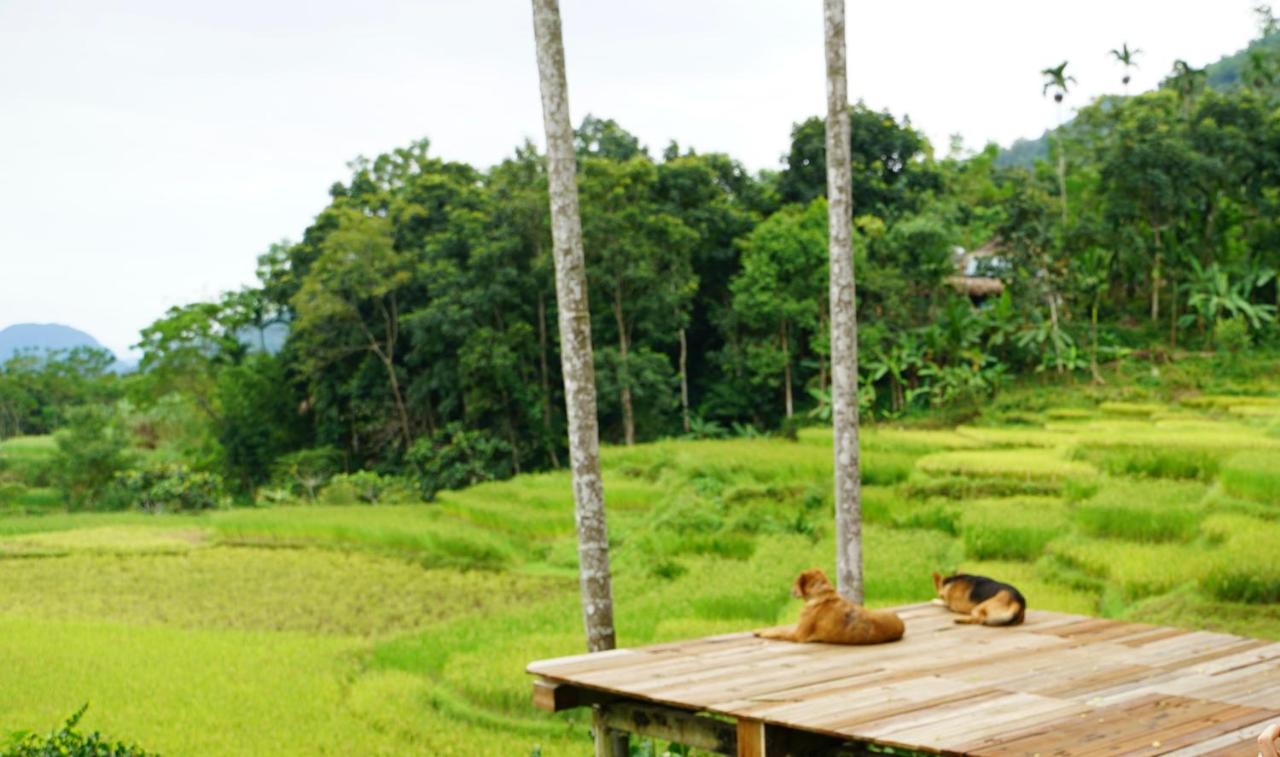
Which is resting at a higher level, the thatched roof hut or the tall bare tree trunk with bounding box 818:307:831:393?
the thatched roof hut

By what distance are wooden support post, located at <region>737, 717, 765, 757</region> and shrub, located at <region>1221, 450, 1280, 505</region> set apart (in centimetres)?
918

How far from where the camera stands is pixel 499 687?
309 inches

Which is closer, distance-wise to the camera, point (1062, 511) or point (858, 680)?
point (858, 680)

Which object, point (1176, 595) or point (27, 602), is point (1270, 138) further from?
point (27, 602)

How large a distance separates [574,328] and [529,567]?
26.5 feet

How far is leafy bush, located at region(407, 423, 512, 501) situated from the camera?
2155 centimetres

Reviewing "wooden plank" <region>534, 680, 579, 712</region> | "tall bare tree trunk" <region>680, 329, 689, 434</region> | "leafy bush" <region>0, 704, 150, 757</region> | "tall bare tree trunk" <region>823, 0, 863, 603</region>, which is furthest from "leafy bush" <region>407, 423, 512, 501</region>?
"wooden plank" <region>534, 680, 579, 712</region>

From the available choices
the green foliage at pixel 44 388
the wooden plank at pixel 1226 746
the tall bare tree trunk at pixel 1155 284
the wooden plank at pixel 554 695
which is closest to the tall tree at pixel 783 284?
the tall bare tree trunk at pixel 1155 284

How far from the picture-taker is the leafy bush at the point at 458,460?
70.7 ft

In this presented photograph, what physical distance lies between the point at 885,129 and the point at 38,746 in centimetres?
2189

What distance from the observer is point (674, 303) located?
21.9m

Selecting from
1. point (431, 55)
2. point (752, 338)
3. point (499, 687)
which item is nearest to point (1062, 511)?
point (499, 687)

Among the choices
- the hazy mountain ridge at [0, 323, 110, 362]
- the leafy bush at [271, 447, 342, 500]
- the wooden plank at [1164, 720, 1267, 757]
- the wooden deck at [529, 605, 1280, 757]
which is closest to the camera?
the wooden plank at [1164, 720, 1267, 757]

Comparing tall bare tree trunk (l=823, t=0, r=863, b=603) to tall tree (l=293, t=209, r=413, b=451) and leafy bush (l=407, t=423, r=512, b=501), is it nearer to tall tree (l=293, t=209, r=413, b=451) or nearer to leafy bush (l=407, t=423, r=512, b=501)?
leafy bush (l=407, t=423, r=512, b=501)
